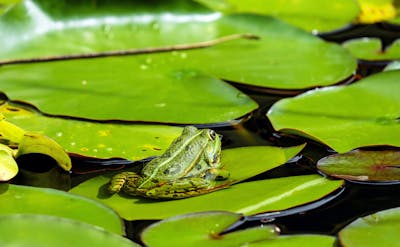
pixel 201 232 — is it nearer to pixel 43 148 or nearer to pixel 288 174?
pixel 288 174

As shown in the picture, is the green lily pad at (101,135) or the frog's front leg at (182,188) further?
the green lily pad at (101,135)

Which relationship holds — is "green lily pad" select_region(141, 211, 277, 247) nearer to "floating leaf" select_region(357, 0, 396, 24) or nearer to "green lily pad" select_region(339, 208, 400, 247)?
"green lily pad" select_region(339, 208, 400, 247)

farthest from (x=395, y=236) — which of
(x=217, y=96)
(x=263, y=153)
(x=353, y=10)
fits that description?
(x=353, y=10)

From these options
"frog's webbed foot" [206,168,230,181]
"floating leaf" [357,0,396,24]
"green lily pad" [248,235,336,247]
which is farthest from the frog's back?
"floating leaf" [357,0,396,24]

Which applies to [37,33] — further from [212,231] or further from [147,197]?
[212,231]

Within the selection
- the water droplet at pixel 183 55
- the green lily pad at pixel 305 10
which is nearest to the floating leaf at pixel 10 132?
the water droplet at pixel 183 55

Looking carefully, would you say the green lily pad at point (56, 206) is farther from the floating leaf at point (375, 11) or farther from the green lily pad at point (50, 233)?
the floating leaf at point (375, 11)
